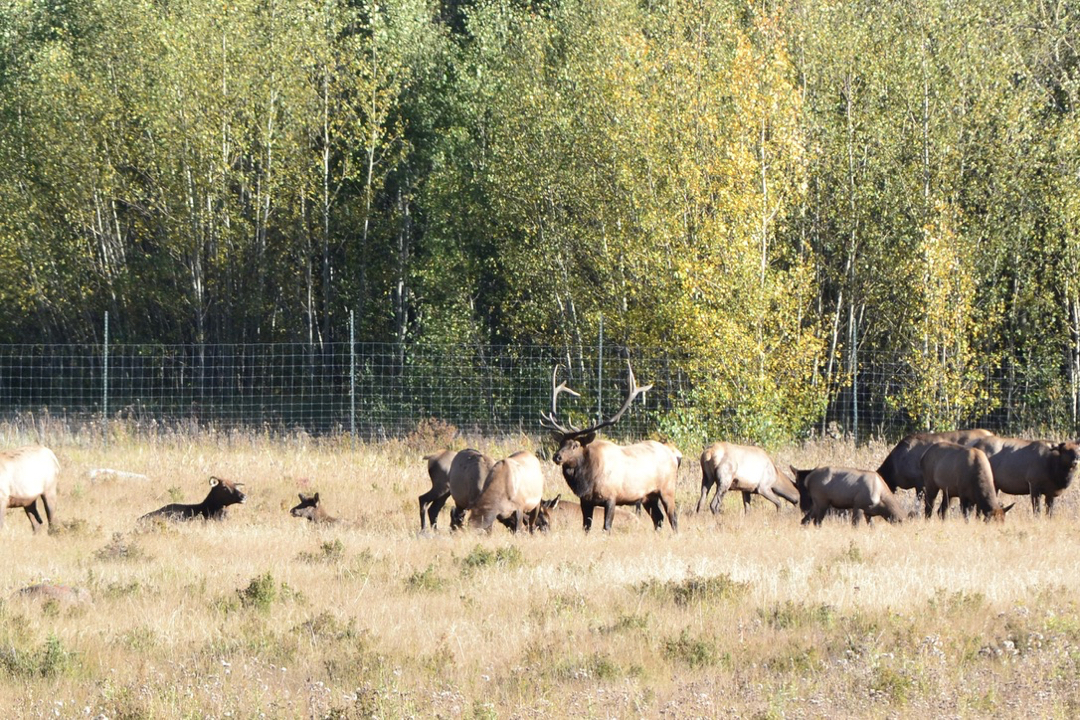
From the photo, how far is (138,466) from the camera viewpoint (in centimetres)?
2219

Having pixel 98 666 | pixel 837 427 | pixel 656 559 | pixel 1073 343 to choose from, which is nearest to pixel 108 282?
pixel 837 427

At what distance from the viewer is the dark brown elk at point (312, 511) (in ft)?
58.3

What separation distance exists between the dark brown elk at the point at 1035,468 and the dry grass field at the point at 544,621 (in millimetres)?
872

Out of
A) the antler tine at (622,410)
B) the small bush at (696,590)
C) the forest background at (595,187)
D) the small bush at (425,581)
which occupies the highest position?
the forest background at (595,187)

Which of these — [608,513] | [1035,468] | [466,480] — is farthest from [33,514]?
[1035,468]

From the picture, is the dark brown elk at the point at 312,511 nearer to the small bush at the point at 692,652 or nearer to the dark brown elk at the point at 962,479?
the dark brown elk at the point at 962,479

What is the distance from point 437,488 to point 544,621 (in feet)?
23.0

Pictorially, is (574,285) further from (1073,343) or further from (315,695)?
(315,695)

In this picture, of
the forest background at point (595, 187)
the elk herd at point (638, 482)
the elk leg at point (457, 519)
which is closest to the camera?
the elk herd at point (638, 482)

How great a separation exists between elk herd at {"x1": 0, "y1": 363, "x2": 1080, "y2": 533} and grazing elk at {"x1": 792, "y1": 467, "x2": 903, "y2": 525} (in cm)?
1

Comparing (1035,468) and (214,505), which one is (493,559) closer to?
(214,505)

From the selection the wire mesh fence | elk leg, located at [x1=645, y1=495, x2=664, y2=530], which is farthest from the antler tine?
the wire mesh fence

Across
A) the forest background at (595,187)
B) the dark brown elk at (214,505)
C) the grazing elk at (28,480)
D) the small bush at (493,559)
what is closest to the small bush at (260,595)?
the small bush at (493,559)

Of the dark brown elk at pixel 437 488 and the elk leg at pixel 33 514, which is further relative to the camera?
the dark brown elk at pixel 437 488
